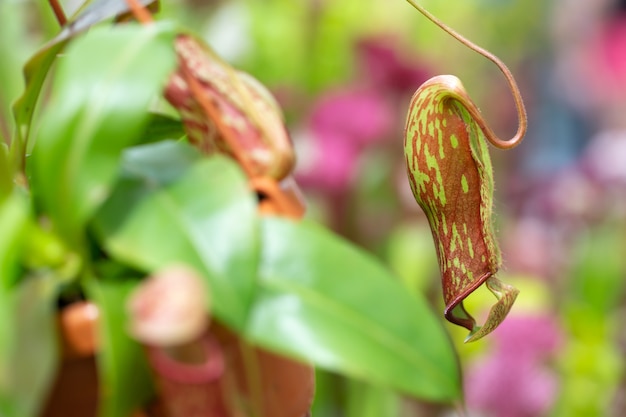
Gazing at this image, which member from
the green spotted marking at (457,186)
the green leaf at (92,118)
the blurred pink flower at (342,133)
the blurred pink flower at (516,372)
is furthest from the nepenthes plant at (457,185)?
the blurred pink flower at (342,133)

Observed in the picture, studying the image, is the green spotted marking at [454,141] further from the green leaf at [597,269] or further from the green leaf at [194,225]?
the green leaf at [597,269]

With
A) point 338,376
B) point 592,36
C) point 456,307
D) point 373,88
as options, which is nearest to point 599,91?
point 592,36

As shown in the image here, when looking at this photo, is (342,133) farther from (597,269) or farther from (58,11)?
(58,11)

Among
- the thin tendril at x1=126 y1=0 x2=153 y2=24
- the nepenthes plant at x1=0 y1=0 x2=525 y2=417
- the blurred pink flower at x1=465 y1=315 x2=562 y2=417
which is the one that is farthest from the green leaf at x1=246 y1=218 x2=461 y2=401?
the blurred pink flower at x1=465 y1=315 x2=562 y2=417

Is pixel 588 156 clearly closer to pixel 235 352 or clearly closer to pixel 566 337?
pixel 566 337

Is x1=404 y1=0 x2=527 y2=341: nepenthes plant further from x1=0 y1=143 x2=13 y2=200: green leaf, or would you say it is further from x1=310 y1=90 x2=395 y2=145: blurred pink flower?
x1=310 y1=90 x2=395 y2=145: blurred pink flower

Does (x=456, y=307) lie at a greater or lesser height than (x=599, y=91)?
greater
